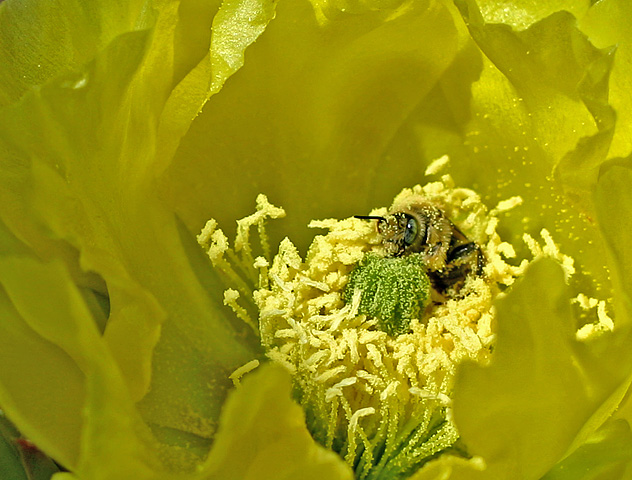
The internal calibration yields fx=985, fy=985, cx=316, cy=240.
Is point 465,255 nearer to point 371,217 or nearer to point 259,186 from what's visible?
point 371,217

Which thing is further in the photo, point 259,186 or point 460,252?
point 259,186

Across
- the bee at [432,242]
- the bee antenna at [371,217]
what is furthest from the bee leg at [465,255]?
the bee antenna at [371,217]

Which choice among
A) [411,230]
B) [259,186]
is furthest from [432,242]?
[259,186]

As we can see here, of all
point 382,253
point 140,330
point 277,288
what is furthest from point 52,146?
point 382,253

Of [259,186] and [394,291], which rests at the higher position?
[259,186]

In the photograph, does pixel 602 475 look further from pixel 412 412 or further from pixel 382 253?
pixel 382 253

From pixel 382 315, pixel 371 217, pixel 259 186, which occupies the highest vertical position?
pixel 259 186

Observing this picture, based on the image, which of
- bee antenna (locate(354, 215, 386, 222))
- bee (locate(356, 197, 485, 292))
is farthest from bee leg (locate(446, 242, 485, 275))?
bee antenna (locate(354, 215, 386, 222))
